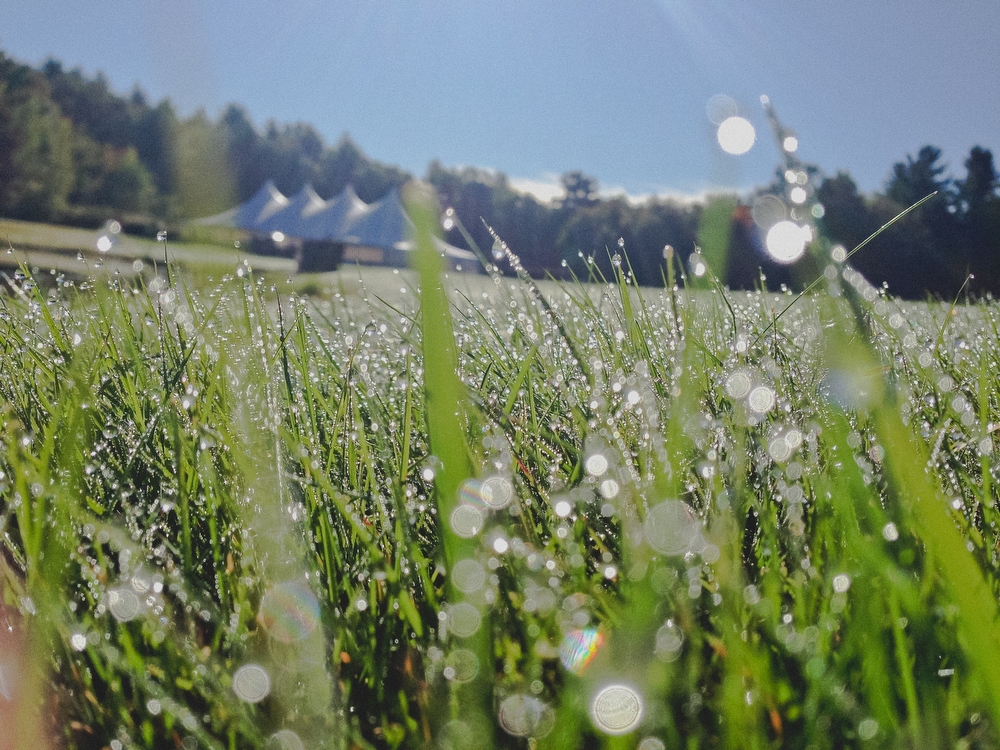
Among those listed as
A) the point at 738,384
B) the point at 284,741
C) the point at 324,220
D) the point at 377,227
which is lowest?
the point at 284,741

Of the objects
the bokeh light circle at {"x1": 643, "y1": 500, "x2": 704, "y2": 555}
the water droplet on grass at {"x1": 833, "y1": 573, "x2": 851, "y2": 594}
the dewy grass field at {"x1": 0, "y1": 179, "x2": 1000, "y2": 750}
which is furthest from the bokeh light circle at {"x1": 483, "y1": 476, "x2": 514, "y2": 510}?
the water droplet on grass at {"x1": 833, "y1": 573, "x2": 851, "y2": 594}

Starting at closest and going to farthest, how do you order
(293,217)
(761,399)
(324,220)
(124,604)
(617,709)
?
(617,709)
(124,604)
(761,399)
(324,220)
(293,217)

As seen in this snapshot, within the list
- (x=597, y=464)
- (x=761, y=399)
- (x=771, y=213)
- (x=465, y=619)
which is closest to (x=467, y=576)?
(x=465, y=619)

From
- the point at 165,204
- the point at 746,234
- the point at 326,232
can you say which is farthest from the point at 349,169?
the point at 746,234

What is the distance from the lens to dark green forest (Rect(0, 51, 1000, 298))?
36.8 feet

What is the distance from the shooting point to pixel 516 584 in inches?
19.0

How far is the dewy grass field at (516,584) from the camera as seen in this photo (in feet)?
1.15

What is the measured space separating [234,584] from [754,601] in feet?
1.43

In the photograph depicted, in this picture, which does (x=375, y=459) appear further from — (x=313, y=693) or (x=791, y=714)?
(x=791, y=714)

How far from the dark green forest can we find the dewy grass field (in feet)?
0.80

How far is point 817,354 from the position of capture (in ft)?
3.05

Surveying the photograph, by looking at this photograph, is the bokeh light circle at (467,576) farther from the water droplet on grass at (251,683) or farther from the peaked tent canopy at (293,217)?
the peaked tent canopy at (293,217)

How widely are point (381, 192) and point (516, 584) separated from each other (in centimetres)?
3965

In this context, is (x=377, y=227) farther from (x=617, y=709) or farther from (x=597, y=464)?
(x=617, y=709)
